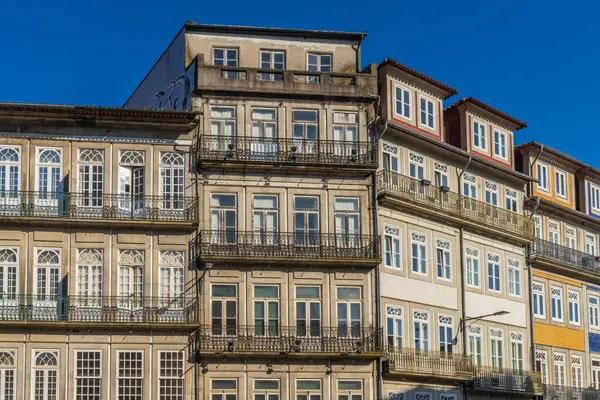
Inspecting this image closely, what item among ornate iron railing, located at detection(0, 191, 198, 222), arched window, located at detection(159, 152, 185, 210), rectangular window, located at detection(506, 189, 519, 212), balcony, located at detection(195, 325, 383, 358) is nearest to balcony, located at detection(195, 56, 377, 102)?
arched window, located at detection(159, 152, 185, 210)

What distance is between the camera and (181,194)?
44906 mm

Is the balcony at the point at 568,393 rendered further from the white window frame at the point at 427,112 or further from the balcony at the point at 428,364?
the white window frame at the point at 427,112

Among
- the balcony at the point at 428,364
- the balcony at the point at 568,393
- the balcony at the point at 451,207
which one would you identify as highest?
the balcony at the point at 451,207

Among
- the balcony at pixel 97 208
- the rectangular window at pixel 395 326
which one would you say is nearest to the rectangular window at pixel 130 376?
the balcony at pixel 97 208

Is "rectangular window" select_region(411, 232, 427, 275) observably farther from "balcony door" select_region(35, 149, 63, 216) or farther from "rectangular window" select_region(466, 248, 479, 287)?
"balcony door" select_region(35, 149, 63, 216)

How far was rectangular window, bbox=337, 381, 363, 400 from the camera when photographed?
147 ft

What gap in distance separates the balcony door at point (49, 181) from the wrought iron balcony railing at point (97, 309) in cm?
327

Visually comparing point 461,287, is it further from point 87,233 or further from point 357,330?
point 87,233

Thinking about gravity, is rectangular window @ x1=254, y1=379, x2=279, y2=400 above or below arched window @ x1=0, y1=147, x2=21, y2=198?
below

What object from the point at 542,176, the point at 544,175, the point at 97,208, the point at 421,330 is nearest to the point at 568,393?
the point at 542,176

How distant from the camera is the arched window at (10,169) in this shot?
144 feet

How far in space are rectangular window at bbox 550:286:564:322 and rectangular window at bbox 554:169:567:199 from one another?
532 cm

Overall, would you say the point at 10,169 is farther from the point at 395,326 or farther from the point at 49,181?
the point at 395,326

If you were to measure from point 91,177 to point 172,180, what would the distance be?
9.65 ft
